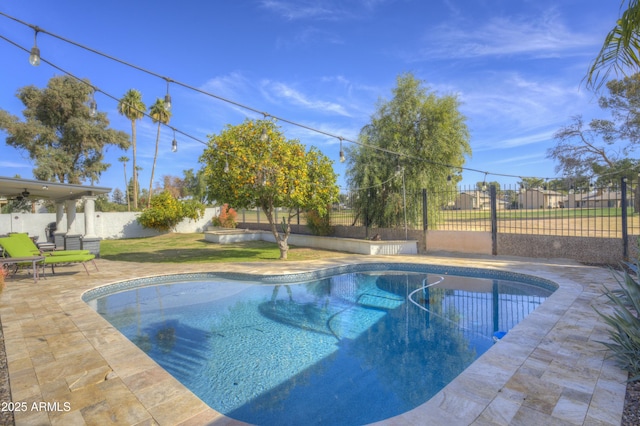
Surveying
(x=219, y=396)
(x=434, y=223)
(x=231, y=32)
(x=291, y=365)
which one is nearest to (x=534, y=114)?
(x=434, y=223)

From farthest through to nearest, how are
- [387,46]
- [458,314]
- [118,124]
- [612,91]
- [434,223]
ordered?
[118,124] → [612,91] → [434,223] → [387,46] → [458,314]

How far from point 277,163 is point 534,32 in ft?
30.4

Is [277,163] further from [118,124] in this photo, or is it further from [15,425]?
[118,124]

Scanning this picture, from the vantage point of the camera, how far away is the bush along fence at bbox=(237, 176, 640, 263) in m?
9.19

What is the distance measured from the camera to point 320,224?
15844mm

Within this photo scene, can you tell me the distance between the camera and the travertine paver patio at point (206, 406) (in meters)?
2.69

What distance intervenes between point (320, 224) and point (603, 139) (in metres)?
19.5

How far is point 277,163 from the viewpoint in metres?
10.8

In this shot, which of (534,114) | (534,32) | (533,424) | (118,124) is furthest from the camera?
(118,124)

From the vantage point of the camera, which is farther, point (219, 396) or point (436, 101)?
point (436, 101)

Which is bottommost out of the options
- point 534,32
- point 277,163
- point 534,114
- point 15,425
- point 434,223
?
point 15,425

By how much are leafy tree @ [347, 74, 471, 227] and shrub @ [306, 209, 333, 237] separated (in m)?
2.54

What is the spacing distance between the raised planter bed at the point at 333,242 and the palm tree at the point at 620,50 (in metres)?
9.98

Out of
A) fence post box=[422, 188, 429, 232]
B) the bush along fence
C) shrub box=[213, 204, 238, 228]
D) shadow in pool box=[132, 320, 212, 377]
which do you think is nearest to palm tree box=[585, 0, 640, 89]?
shadow in pool box=[132, 320, 212, 377]
